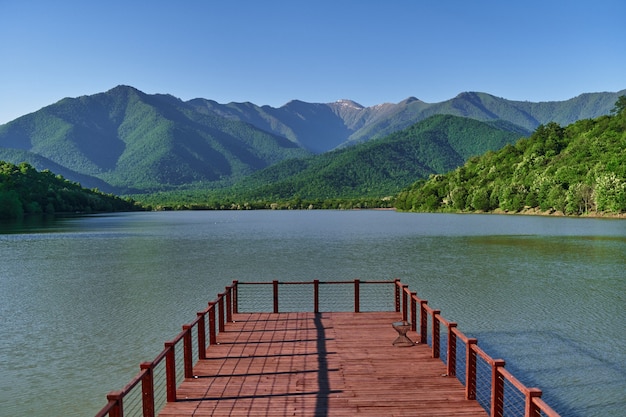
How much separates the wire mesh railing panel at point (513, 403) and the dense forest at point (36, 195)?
13497 cm

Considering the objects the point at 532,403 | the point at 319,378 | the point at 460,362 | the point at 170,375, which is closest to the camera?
the point at 532,403

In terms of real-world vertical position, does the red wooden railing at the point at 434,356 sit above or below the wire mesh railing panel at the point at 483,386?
above

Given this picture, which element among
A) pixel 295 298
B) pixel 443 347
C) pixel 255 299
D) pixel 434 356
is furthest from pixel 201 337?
pixel 295 298

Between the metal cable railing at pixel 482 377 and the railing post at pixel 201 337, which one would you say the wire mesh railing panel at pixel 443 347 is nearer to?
the metal cable railing at pixel 482 377

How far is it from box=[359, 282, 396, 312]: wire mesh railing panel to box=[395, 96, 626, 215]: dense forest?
94.0 m

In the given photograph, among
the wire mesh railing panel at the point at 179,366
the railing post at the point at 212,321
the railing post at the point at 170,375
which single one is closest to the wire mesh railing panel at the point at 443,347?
the railing post at the point at 212,321

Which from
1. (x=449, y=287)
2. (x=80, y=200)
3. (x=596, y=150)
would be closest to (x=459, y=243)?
(x=449, y=287)

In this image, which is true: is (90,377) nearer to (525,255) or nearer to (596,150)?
(525,255)

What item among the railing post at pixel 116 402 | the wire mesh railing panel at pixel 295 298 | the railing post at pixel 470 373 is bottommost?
the wire mesh railing panel at pixel 295 298

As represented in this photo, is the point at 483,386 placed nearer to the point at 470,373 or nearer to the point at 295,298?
the point at 470,373

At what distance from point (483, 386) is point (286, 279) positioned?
2334 cm

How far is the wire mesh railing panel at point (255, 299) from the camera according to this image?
86.9 feet

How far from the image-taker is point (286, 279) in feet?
121

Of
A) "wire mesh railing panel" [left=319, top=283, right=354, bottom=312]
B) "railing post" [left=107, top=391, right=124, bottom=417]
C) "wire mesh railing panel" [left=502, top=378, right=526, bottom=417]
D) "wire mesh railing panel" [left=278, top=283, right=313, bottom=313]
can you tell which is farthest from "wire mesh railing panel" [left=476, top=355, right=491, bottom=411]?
"wire mesh railing panel" [left=278, top=283, right=313, bottom=313]
